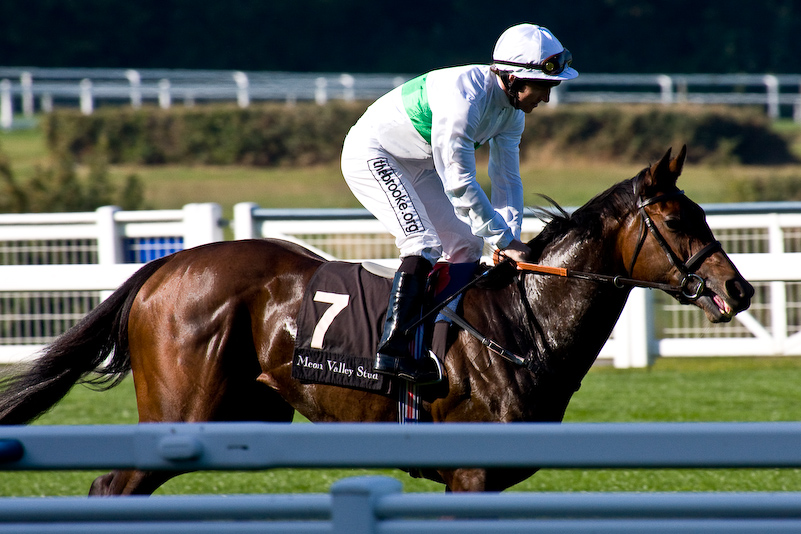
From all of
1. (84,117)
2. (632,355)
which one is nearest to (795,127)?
(84,117)

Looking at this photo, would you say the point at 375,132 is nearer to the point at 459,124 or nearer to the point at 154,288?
the point at 459,124

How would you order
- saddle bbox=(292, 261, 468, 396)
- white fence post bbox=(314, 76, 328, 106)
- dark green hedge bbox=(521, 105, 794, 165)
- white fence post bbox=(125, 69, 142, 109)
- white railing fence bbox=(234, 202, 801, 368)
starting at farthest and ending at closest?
white fence post bbox=(314, 76, 328, 106), dark green hedge bbox=(521, 105, 794, 165), white fence post bbox=(125, 69, 142, 109), white railing fence bbox=(234, 202, 801, 368), saddle bbox=(292, 261, 468, 396)

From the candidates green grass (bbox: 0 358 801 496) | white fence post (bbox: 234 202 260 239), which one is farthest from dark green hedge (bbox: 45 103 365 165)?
green grass (bbox: 0 358 801 496)

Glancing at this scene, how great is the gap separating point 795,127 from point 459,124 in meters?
22.9

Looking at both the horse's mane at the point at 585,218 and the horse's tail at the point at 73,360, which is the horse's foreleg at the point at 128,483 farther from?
the horse's mane at the point at 585,218

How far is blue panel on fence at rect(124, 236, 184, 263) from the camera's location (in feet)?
23.0

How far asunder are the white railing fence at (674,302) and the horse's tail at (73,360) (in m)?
3.08

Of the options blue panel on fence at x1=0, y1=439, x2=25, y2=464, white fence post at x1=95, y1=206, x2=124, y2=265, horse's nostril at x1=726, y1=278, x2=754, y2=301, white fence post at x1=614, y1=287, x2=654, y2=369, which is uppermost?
white fence post at x1=95, y1=206, x2=124, y2=265

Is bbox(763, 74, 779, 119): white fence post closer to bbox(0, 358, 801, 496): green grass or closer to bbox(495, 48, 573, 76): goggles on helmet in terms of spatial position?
bbox(0, 358, 801, 496): green grass

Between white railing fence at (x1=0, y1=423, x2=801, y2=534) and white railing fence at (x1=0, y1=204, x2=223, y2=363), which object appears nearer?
white railing fence at (x1=0, y1=423, x2=801, y2=534)

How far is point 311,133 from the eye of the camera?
19953 mm

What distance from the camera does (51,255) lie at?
721 cm

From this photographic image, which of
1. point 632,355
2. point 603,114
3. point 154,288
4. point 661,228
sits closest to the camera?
point 661,228

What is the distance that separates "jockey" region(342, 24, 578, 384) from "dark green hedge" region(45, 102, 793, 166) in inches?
650
